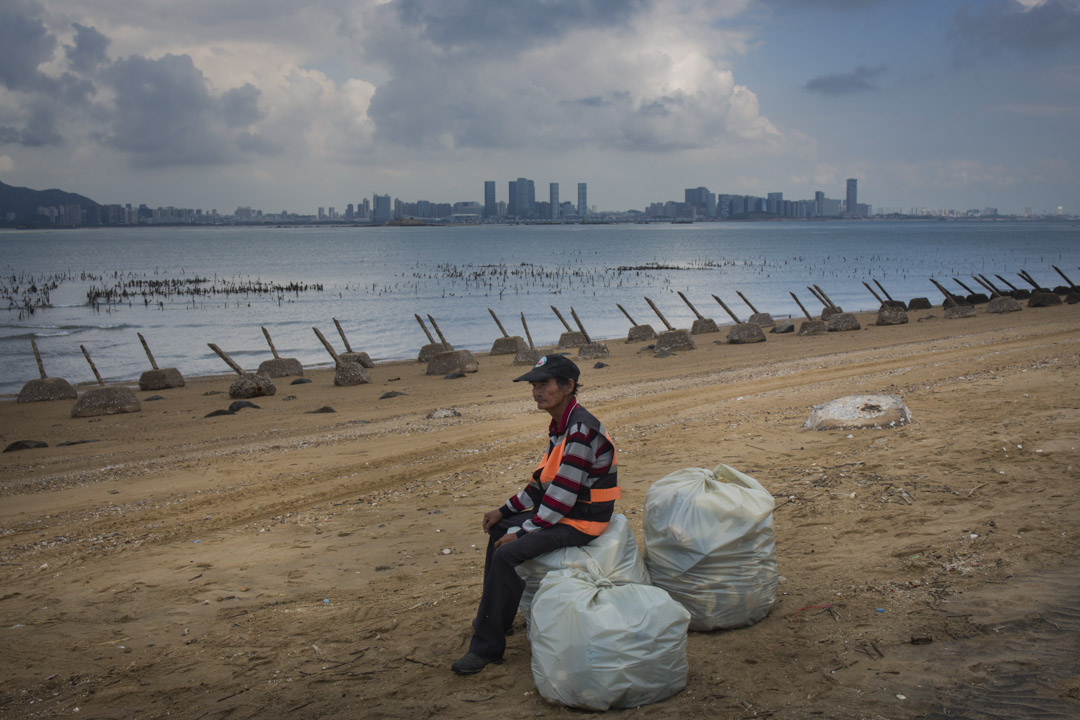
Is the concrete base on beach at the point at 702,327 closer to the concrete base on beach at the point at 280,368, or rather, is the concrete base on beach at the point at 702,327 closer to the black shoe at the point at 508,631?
the concrete base on beach at the point at 280,368

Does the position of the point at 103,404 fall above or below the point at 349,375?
below

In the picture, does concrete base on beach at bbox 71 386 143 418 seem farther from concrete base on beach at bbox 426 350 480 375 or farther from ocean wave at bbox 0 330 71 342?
ocean wave at bbox 0 330 71 342

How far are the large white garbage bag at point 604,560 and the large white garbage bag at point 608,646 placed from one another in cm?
38

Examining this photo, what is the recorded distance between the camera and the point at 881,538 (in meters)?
5.58

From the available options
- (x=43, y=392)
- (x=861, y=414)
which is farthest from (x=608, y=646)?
(x=43, y=392)

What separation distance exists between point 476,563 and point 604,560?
197 centimetres

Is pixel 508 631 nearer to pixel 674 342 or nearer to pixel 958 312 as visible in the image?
pixel 674 342

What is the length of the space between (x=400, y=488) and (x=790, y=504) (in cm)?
375

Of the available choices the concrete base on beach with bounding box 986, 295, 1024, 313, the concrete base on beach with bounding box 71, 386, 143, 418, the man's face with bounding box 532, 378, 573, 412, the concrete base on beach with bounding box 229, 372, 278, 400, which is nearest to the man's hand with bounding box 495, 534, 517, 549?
the man's face with bounding box 532, 378, 573, 412

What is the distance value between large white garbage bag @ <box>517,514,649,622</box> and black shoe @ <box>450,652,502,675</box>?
0.35 m

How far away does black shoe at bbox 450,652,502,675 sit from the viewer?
4203mm

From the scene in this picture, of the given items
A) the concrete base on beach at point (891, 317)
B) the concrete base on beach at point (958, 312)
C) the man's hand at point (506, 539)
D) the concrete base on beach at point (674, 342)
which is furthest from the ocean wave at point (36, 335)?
the concrete base on beach at point (958, 312)

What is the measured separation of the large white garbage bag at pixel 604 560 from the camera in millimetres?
4199

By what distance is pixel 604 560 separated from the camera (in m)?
4.23
